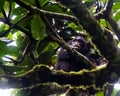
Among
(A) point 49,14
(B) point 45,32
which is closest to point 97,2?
(B) point 45,32

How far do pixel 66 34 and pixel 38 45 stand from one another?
230 mm

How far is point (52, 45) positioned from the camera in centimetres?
179

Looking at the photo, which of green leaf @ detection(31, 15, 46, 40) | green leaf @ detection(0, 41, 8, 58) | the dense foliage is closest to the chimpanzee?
the dense foliage

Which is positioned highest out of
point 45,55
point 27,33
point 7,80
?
point 27,33

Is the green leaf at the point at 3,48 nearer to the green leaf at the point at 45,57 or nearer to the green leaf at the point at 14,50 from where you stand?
the green leaf at the point at 14,50

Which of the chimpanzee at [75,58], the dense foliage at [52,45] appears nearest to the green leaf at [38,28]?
the dense foliage at [52,45]

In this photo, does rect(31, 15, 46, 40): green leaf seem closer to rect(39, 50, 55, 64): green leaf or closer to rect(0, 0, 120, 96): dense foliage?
rect(0, 0, 120, 96): dense foliage

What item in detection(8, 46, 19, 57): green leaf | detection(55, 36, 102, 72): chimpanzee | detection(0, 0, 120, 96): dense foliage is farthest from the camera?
detection(55, 36, 102, 72): chimpanzee

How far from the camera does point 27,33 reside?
62.9 inches

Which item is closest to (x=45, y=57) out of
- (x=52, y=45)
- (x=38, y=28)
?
(x=52, y=45)

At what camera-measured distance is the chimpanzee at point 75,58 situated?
1738mm

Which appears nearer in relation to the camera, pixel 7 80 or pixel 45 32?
pixel 7 80

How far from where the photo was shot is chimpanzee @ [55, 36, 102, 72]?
5.70 feet

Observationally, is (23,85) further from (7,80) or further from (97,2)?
(97,2)
